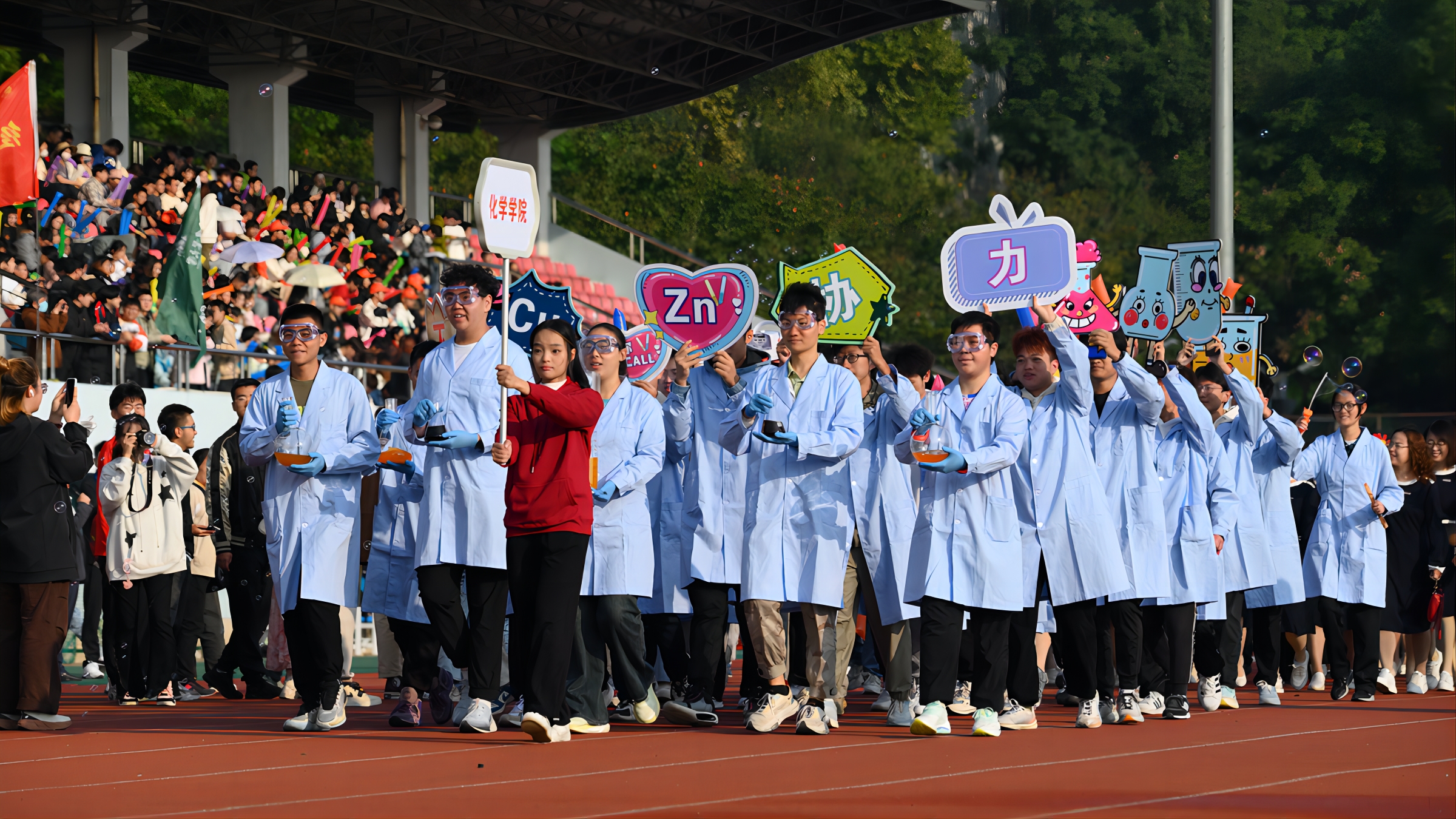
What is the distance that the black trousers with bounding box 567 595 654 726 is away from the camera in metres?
7.56

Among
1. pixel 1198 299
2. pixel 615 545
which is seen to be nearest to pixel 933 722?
pixel 615 545

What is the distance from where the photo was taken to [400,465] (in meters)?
7.82

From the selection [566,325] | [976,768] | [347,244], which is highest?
[347,244]

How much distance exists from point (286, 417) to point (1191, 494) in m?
4.66

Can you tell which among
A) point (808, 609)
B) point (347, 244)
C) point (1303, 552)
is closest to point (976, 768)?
point (808, 609)

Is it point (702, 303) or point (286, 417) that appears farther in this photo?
point (702, 303)

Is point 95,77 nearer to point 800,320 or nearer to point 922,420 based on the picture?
point 800,320

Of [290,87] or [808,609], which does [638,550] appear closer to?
[808,609]

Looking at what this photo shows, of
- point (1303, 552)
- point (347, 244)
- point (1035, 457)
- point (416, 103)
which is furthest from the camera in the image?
point (416, 103)

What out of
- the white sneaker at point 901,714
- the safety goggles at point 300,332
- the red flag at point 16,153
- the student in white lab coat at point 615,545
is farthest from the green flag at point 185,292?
the white sneaker at point 901,714

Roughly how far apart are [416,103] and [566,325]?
20680 millimetres

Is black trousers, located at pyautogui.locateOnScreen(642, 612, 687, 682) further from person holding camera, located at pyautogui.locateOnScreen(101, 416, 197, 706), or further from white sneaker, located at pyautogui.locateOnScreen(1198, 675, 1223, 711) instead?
person holding camera, located at pyautogui.locateOnScreen(101, 416, 197, 706)

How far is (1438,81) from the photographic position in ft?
113

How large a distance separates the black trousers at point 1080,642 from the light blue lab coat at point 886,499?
0.68 metres
